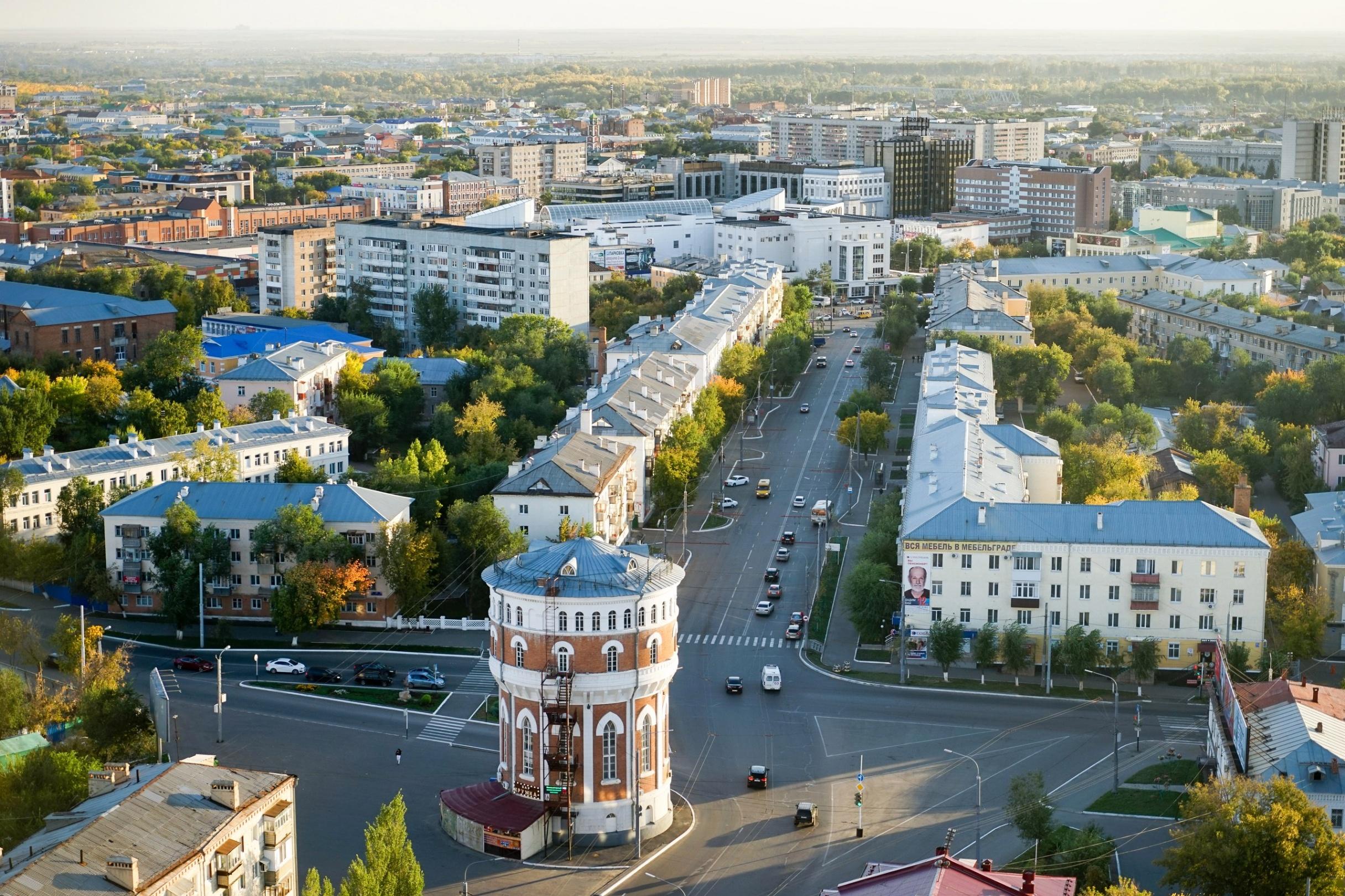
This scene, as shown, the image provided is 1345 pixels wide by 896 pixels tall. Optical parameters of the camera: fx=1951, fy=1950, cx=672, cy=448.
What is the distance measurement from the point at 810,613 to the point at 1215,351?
39399 mm

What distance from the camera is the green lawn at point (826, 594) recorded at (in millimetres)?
46062

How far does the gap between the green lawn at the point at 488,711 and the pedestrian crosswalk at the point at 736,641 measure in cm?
555

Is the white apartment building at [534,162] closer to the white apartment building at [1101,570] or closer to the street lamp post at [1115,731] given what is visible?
the white apartment building at [1101,570]

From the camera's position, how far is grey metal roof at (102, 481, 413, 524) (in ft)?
157

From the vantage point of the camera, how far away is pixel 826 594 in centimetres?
4881

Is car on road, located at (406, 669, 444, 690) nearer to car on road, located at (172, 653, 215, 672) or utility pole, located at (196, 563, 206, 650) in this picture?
car on road, located at (172, 653, 215, 672)

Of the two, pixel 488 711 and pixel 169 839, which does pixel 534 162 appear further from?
pixel 169 839

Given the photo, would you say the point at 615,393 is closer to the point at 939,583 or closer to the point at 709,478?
the point at 709,478

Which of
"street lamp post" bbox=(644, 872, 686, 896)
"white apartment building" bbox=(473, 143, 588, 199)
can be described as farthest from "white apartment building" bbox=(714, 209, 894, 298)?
"street lamp post" bbox=(644, 872, 686, 896)

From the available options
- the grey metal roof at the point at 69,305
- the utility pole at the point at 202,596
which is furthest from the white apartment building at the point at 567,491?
the grey metal roof at the point at 69,305

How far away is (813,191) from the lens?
136 meters

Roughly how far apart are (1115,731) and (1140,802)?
3.54 meters

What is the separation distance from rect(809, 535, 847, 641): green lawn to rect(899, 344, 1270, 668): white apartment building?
315cm

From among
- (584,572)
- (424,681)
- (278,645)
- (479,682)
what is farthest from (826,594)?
(584,572)
